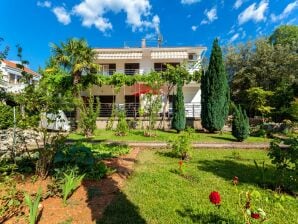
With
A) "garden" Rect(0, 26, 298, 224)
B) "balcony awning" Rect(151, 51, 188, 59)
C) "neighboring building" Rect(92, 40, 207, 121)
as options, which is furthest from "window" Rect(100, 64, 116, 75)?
"garden" Rect(0, 26, 298, 224)

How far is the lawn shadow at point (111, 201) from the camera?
4711 millimetres

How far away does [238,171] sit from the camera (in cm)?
838

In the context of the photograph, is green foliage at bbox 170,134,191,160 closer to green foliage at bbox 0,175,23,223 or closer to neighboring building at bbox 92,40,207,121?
green foliage at bbox 0,175,23,223

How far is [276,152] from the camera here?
5969 millimetres

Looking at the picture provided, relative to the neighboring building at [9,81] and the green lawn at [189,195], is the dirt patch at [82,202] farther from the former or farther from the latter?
the neighboring building at [9,81]

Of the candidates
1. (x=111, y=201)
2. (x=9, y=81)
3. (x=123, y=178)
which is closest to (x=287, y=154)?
(x=111, y=201)

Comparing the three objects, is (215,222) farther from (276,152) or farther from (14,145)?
(14,145)

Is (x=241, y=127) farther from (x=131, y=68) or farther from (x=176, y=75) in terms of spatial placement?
(x=131, y=68)

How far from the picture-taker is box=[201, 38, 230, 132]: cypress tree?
19359mm

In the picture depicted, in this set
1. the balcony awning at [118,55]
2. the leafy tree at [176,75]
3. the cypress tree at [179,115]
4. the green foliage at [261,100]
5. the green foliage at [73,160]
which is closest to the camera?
the green foliage at [73,160]

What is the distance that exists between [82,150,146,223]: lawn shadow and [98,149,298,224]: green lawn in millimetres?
19

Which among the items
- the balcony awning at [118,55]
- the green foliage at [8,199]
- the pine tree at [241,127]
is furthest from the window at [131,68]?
the green foliage at [8,199]

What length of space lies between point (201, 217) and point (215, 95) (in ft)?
52.4

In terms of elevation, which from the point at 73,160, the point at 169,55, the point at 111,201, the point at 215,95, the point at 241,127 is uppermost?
the point at 169,55
